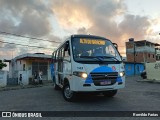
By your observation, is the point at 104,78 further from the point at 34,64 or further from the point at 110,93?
the point at 34,64

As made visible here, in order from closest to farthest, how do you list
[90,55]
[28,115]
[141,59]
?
1. [28,115]
2. [90,55]
3. [141,59]

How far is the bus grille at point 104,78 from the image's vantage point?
25.6ft

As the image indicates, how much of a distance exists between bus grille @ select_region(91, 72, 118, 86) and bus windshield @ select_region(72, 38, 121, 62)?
62 centimetres

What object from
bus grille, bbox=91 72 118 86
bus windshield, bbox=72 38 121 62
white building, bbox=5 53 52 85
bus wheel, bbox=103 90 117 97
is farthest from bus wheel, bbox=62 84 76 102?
white building, bbox=5 53 52 85

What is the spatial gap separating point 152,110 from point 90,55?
333 centimetres

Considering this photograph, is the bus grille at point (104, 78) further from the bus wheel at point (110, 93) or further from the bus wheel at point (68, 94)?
the bus wheel at point (110, 93)

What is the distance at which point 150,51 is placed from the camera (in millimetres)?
55625

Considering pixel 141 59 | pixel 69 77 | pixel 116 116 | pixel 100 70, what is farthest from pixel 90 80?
pixel 141 59

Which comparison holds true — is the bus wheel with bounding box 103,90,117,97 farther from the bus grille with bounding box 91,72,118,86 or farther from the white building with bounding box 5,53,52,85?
the white building with bounding box 5,53,52,85

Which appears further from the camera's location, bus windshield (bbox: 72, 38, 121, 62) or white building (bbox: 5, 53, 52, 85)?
white building (bbox: 5, 53, 52, 85)

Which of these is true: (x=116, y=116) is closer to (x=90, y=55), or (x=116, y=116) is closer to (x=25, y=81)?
(x=90, y=55)

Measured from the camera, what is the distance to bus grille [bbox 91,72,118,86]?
7797mm

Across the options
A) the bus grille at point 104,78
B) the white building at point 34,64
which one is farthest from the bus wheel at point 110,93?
the white building at point 34,64

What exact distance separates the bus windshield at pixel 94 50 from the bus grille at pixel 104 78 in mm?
623
